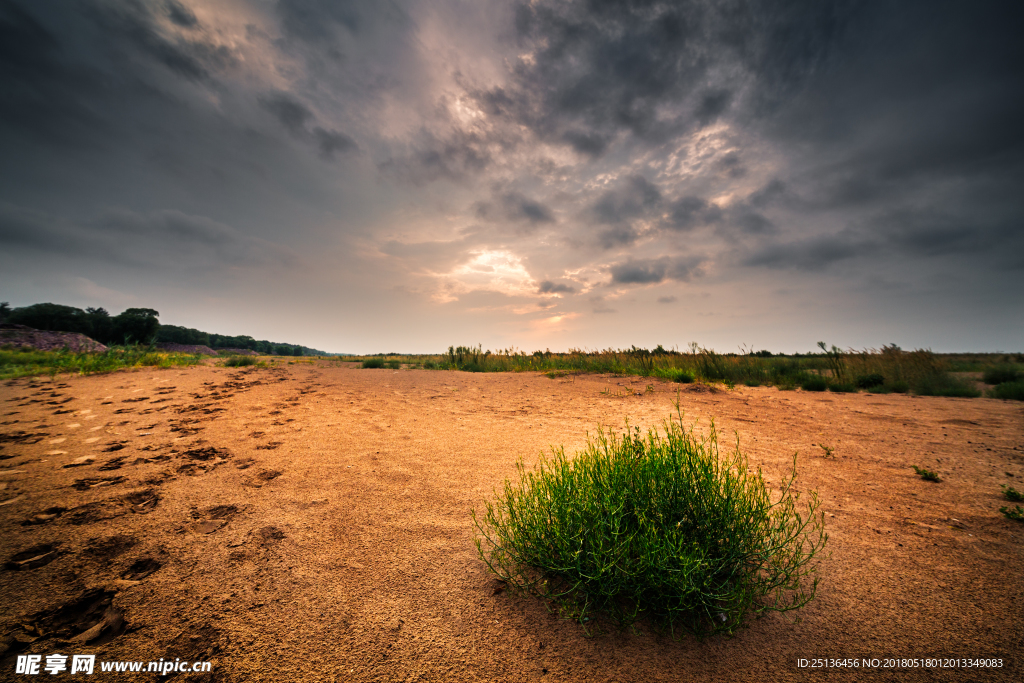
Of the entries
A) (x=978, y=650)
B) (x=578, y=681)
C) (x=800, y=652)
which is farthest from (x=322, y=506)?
(x=978, y=650)

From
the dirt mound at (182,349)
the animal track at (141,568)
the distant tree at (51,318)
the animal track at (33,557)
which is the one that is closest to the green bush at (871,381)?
the animal track at (141,568)

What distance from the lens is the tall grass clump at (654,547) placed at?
1.87 metres

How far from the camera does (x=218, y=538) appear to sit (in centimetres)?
257

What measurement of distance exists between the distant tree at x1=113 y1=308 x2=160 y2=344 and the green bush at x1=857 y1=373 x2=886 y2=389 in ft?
123

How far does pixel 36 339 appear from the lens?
16156mm

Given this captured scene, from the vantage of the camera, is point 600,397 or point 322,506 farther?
point 600,397

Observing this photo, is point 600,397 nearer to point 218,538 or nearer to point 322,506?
point 322,506

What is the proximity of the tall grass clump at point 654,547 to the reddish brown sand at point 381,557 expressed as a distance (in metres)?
0.14

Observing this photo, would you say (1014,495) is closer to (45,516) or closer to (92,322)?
(45,516)

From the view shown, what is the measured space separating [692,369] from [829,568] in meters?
10.6

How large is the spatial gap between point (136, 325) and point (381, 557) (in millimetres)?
33201

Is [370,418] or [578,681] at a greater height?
[370,418]

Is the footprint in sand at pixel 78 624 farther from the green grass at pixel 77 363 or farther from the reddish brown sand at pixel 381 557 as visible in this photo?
the green grass at pixel 77 363

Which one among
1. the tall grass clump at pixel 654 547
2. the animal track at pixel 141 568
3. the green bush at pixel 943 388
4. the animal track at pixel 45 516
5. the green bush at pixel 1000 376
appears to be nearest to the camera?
the tall grass clump at pixel 654 547
